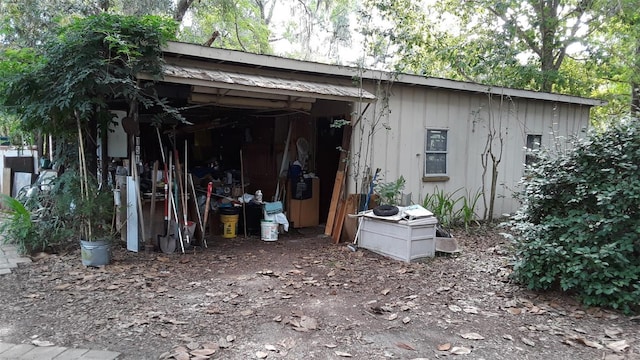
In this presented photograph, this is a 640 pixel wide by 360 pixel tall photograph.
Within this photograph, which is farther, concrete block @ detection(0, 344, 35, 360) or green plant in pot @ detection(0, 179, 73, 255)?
green plant in pot @ detection(0, 179, 73, 255)

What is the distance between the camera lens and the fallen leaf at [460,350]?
3.00 m

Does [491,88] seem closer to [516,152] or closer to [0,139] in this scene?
[516,152]

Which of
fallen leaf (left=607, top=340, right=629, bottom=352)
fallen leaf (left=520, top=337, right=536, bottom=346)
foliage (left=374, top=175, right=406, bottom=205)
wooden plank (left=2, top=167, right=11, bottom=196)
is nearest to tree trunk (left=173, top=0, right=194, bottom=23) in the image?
wooden plank (left=2, top=167, right=11, bottom=196)

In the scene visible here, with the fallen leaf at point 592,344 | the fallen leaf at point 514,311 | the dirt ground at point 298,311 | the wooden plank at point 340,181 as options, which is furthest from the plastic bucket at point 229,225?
the fallen leaf at point 592,344

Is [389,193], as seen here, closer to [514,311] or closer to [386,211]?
Answer: [386,211]

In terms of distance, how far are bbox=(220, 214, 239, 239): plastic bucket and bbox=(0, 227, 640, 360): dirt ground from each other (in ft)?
4.02

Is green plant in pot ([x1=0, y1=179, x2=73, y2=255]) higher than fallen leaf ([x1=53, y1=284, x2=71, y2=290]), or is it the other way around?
green plant in pot ([x1=0, y1=179, x2=73, y2=255])

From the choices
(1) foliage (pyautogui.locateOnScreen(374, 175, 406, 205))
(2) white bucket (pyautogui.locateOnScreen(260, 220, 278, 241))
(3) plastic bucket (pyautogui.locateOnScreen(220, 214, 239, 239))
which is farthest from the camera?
(3) plastic bucket (pyautogui.locateOnScreen(220, 214, 239, 239))

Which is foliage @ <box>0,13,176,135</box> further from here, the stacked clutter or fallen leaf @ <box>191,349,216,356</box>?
fallen leaf @ <box>191,349,216,356</box>

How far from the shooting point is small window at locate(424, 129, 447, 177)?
25.4 feet

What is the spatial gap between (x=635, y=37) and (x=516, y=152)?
5.31 meters

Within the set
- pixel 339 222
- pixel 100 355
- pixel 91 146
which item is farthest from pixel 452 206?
pixel 100 355

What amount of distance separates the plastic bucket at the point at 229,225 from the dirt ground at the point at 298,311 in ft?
4.02

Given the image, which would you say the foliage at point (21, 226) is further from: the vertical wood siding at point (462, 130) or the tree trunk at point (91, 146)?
the vertical wood siding at point (462, 130)
